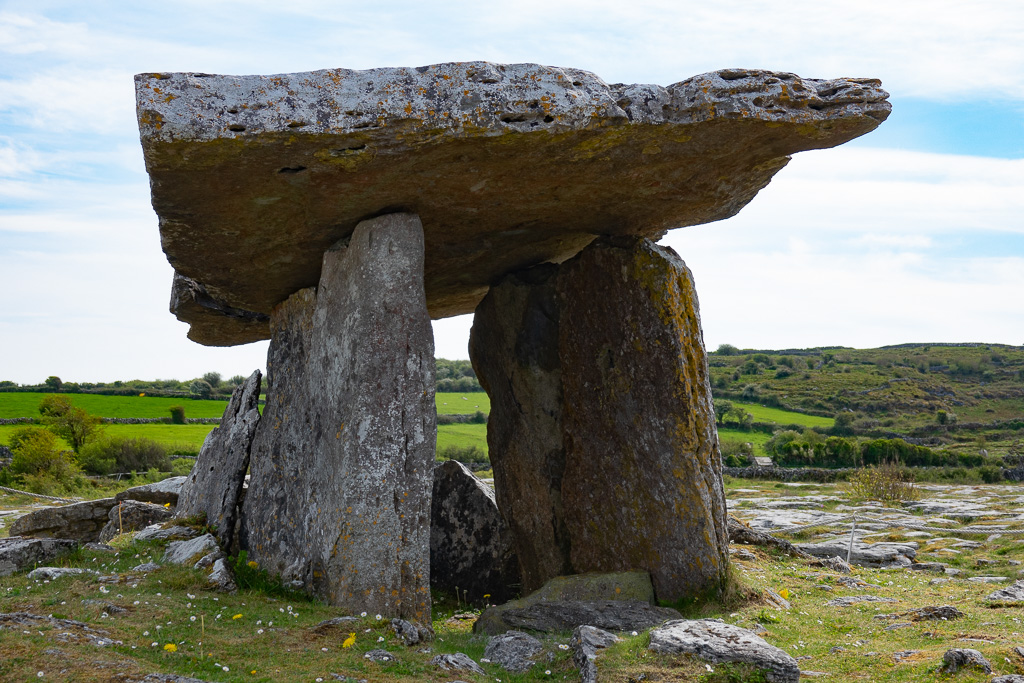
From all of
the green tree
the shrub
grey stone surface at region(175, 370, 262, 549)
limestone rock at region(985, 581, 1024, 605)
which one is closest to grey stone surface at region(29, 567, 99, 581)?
grey stone surface at region(175, 370, 262, 549)

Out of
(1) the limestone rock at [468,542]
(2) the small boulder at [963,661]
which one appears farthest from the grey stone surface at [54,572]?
(2) the small boulder at [963,661]

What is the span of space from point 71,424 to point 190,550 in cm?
2760

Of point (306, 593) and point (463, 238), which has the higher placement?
point (463, 238)

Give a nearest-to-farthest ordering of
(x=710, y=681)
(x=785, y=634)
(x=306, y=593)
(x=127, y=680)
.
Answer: (x=127, y=680)
(x=710, y=681)
(x=785, y=634)
(x=306, y=593)

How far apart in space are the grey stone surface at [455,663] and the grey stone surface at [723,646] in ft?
4.50

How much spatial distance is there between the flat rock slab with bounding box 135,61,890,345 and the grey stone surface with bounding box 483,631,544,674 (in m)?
4.29

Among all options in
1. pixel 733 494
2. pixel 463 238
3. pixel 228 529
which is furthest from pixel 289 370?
pixel 733 494

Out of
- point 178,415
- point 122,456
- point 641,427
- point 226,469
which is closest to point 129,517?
point 226,469

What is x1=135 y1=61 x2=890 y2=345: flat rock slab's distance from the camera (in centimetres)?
671

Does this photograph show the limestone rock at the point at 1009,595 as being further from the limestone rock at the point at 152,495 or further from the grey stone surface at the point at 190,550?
the limestone rock at the point at 152,495

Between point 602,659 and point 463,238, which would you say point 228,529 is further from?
point 602,659

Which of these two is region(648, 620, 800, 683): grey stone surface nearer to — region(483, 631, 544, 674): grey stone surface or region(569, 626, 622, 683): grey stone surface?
region(569, 626, 622, 683): grey stone surface

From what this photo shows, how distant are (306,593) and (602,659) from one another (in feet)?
10.7

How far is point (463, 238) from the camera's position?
31.9 ft
